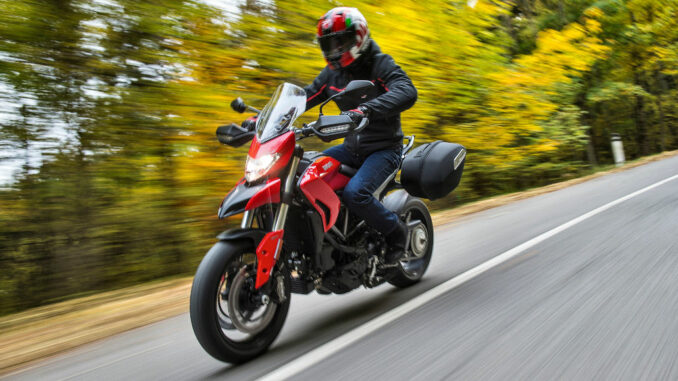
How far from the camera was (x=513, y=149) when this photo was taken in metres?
12.8

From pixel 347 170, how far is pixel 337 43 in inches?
34.3

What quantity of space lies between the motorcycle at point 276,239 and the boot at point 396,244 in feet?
0.60

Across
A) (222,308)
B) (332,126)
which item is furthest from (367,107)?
(222,308)

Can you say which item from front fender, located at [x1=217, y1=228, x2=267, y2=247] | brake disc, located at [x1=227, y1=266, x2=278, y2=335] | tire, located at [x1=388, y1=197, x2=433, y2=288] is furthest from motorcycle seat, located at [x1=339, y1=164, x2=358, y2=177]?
brake disc, located at [x1=227, y1=266, x2=278, y2=335]

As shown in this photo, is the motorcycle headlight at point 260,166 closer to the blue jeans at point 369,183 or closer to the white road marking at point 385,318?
the blue jeans at point 369,183

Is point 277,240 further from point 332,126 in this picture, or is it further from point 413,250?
point 413,250

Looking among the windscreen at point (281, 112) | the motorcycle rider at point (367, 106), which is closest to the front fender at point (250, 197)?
the windscreen at point (281, 112)

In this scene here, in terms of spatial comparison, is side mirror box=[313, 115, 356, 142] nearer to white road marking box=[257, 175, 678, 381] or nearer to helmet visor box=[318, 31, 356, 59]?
helmet visor box=[318, 31, 356, 59]

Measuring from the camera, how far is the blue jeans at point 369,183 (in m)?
3.61

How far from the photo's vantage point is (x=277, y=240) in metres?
3.05

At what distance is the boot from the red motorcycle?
0.54ft

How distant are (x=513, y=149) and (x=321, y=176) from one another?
1032 cm

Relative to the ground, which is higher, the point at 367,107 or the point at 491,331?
the point at 367,107

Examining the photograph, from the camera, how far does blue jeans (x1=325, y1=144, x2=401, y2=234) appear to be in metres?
3.61
